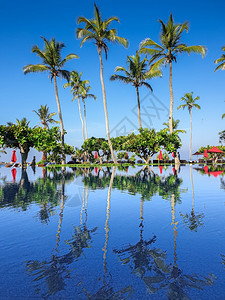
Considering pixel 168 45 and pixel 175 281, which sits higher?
pixel 168 45

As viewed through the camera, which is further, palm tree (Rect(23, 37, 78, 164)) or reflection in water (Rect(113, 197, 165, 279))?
palm tree (Rect(23, 37, 78, 164))

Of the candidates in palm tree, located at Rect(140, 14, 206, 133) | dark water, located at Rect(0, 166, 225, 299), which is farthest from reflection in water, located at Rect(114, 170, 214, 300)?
palm tree, located at Rect(140, 14, 206, 133)

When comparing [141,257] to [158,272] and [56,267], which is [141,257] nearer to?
[158,272]

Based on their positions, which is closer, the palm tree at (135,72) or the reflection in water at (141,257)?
the reflection in water at (141,257)

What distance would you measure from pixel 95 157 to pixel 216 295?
1474 inches

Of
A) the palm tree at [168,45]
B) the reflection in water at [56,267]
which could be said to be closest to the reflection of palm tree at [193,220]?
the reflection in water at [56,267]

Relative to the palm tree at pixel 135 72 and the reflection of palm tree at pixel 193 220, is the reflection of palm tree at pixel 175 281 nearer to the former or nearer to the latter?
the reflection of palm tree at pixel 193 220

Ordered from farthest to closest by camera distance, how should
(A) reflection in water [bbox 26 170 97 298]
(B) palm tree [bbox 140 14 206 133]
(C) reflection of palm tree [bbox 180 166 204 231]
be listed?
(B) palm tree [bbox 140 14 206 133] → (C) reflection of palm tree [bbox 180 166 204 231] → (A) reflection in water [bbox 26 170 97 298]

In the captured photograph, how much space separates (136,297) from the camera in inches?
87.6

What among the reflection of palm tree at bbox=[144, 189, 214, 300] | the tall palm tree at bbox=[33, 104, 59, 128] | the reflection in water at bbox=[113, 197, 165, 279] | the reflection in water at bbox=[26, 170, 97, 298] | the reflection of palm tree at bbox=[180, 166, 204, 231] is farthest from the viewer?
the tall palm tree at bbox=[33, 104, 59, 128]

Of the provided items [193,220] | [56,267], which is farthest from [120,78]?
[56,267]

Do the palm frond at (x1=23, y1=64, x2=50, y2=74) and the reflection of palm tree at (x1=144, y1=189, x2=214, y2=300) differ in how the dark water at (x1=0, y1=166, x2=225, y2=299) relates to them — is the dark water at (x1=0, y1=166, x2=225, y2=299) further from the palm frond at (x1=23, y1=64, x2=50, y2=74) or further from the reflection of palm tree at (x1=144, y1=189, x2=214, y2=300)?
the palm frond at (x1=23, y1=64, x2=50, y2=74)

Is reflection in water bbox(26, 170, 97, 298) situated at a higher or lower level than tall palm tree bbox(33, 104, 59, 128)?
lower

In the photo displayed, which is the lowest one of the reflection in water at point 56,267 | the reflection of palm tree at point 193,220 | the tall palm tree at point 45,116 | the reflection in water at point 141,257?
the reflection in water at point 56,267
